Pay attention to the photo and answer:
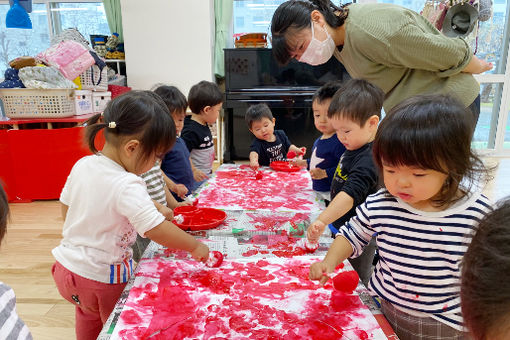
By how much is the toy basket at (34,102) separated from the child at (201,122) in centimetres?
152

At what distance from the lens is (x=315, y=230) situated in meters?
1.09

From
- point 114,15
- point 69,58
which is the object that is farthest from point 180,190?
point 114,15

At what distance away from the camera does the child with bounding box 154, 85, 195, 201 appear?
1.82 metres

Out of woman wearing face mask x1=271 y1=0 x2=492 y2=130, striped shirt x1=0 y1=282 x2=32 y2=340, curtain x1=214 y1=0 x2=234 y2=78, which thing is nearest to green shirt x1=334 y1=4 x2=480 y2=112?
woman wearing face mask x1=271 y1=0 x2=492 y2=130

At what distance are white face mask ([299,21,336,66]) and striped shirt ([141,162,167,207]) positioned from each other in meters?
0.82

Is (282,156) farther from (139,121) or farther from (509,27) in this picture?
(509,27)

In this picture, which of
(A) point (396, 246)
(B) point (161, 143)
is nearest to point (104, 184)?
(B) point (161, 143)

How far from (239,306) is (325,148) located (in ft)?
3.84

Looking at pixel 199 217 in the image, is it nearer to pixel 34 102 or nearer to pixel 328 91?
pixel 328 91

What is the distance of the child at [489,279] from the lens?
0.38m

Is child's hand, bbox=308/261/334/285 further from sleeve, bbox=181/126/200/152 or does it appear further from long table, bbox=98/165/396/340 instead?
sleeve, bbox=181/126/200/152

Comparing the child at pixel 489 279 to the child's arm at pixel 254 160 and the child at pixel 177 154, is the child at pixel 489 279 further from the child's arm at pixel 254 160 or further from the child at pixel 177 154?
the child's arm at pixel 254 160

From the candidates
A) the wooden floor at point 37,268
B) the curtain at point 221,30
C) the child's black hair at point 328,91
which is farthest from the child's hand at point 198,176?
the curtain at point 221,30

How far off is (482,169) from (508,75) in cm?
487
